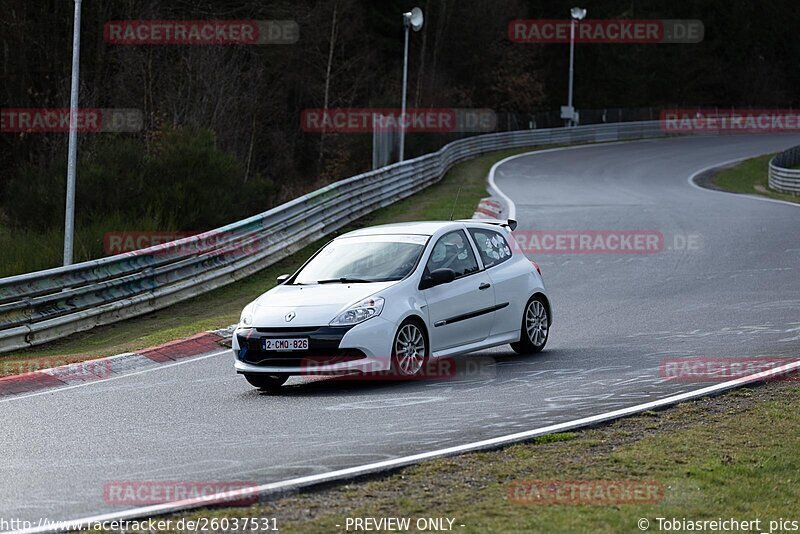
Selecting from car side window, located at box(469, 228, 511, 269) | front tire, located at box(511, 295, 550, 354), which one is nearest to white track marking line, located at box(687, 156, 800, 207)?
front tire, located at box(511, 295, 550, 354)

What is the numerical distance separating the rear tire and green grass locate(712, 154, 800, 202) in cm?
2672

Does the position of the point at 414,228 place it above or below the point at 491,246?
above

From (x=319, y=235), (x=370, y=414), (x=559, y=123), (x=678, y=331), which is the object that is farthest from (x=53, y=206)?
(x=559, y=123)

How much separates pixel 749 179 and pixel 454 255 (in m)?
34.9

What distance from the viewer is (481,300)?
12906 millimetres

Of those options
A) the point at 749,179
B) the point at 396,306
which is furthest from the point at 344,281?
the point at 749,179

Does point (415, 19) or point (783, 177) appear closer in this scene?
point (415, 19)

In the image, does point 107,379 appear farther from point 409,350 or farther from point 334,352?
point 409,350

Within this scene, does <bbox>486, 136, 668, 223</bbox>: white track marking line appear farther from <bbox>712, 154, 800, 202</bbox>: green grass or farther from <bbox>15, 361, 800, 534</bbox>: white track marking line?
<bbox>15, 361, 800, 534</bbox>: white track marking line

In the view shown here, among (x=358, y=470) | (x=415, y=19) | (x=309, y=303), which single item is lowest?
(x=358, y=470)

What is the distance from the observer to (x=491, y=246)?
44.7ft

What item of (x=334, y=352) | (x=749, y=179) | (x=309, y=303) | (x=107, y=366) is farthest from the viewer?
(x=749, y=179)

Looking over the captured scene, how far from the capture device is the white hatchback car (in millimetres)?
11453

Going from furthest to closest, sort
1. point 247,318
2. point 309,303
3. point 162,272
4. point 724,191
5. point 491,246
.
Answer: point 724,191 < point 162,272 < point 491,246 < point 247,318 < point 309,303
